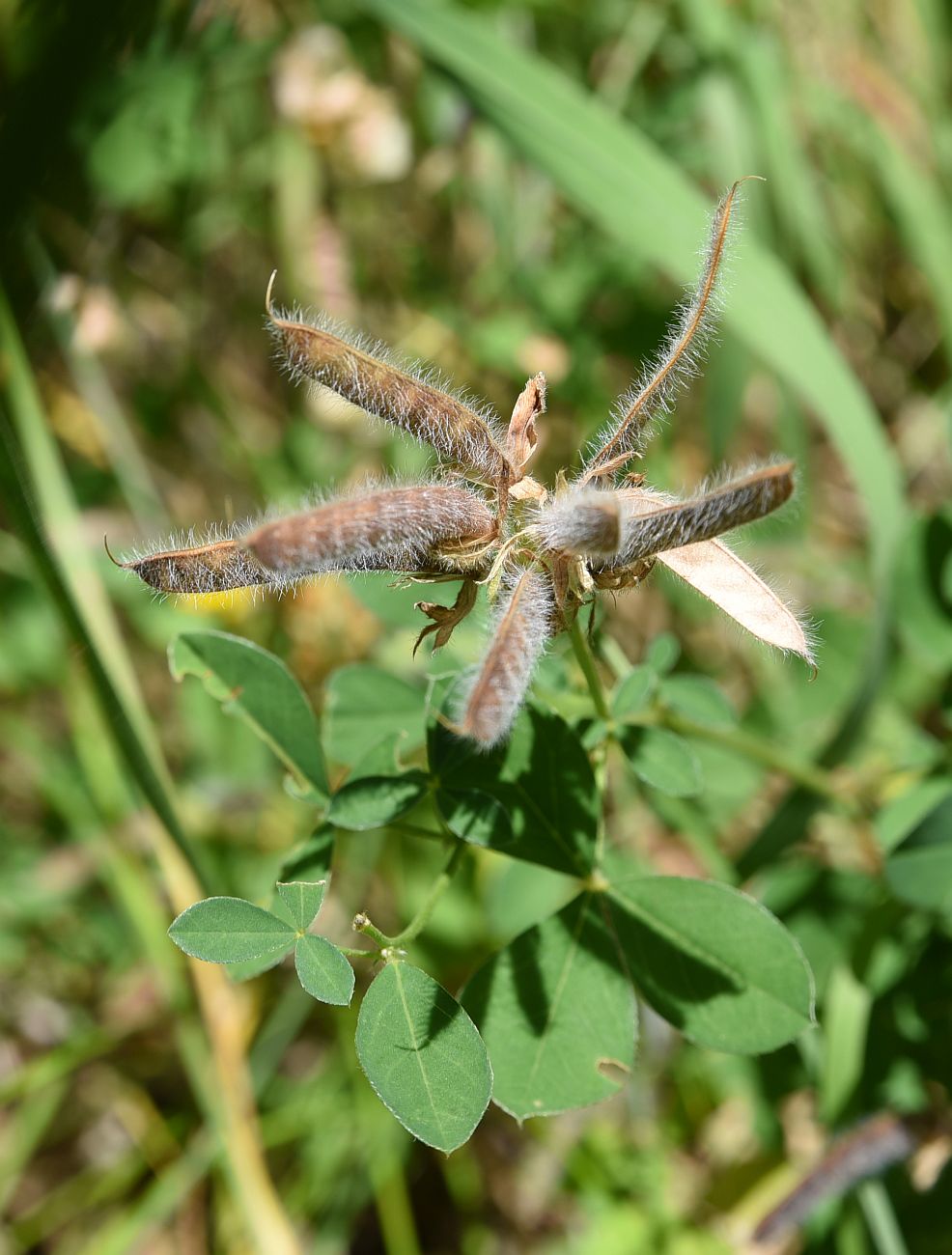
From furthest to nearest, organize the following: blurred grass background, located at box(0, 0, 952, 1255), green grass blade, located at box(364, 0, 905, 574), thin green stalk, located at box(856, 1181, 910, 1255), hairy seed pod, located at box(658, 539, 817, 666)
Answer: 1. green grass blade, located at box(364, 0, 905, 574)
2. blurred grass background, located at box(0, 0, 952, 1255)
3. thin green stalk, located at box(856, 1181, 910, 1255)
4. hairy seed pod, located at box(658, 539, 817, 666)

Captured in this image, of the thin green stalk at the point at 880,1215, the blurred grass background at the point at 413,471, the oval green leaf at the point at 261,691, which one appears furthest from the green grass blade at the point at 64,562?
the thin green stalk at the point at 880,1215

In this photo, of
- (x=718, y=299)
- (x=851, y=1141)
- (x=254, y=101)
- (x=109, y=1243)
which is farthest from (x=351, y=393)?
(x=254, y=101)

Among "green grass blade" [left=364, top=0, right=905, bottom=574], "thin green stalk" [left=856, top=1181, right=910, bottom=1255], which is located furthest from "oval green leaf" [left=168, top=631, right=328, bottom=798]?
"green grass blade" [left=364, top=0, right=905, bottom=574]

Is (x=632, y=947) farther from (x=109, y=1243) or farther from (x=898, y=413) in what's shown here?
(x=898, y=413)

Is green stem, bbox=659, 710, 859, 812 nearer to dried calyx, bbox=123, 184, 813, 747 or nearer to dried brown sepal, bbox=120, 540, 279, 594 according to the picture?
dried calyx, bbox=123, 184, 813, 747

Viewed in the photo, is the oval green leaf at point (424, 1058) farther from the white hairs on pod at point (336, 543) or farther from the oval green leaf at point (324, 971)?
the white hairs on pod at point (336, 543)

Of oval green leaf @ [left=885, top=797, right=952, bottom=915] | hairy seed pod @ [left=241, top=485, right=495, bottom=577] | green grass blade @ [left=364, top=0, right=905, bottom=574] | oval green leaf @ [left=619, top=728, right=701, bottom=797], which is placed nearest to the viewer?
hairy seed pod @ [left=241, top=485, right=495, bottom=577]
